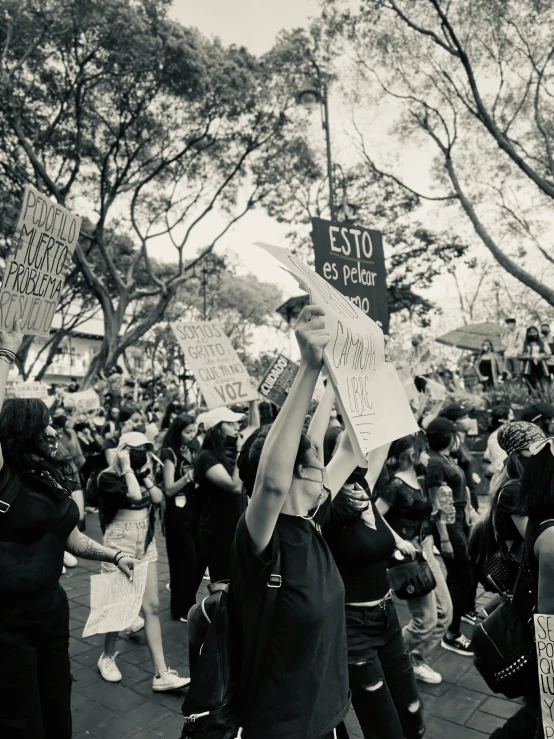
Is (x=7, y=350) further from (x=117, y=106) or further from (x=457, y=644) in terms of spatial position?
(x=117, y=106)

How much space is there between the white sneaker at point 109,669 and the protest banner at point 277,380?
2376 mm

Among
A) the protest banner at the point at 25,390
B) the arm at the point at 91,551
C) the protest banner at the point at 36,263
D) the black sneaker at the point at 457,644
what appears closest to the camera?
the arm at the point at 91,551

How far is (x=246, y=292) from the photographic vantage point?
121ft

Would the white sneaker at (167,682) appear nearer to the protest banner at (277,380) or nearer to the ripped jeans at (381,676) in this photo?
the ripped jeans at (381,676)

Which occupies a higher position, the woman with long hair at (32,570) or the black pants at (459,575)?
the woman with long hair at (32,570)

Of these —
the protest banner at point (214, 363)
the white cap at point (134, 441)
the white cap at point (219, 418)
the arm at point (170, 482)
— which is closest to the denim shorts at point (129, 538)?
the white cap at point (134, 441)

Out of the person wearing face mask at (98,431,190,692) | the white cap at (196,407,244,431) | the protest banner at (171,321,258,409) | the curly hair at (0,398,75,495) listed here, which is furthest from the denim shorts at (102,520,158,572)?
the curly hair at (0,398,75,495)

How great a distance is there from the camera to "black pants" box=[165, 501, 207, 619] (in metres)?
5.04

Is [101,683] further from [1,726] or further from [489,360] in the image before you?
[489,360]

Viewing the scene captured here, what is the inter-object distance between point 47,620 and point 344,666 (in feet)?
4.00

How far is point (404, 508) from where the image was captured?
3748 millimetres

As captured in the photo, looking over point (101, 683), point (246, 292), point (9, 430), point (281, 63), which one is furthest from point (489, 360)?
point (246, 292)

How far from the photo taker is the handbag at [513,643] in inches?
84.2

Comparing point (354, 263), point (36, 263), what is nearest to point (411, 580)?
point (354, 263)
